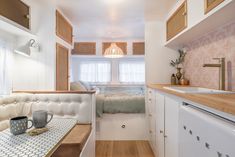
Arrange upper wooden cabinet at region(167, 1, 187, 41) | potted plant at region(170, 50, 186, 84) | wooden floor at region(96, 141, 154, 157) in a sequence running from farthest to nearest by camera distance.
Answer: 1. potted plant at region(170, 50, 186, 84)
2. wooden floor at region(96, 141, 154, 157)
3. upper wooden cabinet at region(167, 1, 187, 41)

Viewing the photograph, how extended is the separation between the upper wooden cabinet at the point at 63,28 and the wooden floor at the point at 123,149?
198 cm

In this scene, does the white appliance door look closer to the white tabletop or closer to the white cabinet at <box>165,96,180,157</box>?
the white cabinet at <box>165,96,180,157</box>

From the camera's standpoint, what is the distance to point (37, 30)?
256 centimetres

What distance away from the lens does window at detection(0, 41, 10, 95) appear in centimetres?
225

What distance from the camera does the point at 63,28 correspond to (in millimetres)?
2979

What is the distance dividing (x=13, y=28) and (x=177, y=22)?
2.18m

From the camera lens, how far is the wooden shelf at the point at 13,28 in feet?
6.17

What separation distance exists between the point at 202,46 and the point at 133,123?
174cm

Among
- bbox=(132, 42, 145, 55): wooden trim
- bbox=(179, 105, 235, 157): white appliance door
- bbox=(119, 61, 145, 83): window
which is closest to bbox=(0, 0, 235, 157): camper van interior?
bbox=(179, 105, 235, 157): white appliance door

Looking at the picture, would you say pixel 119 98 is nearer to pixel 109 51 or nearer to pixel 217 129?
pixel 109 51

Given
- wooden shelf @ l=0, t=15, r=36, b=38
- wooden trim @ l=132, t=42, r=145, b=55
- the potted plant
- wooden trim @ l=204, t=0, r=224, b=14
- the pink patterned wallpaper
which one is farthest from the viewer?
wooden trim @ l=132, t=42, r=145, b=55

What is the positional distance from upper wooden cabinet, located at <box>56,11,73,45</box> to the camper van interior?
16 mm

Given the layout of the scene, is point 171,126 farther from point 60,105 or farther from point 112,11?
point 112,11

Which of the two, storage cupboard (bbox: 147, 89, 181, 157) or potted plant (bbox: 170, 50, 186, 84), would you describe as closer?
storage cupboard (bbox: 147, 89, 181, 157)
